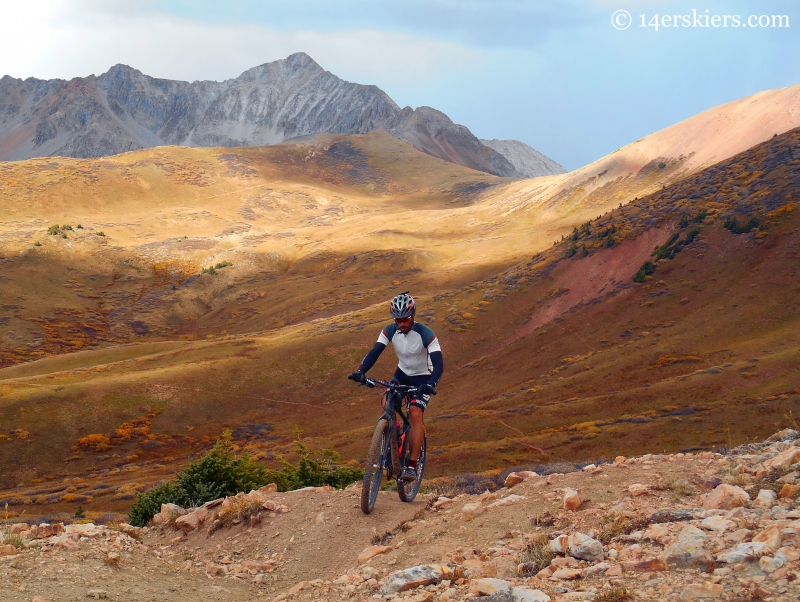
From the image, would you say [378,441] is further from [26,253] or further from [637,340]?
A: [26,253]

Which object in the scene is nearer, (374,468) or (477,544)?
(477,544)

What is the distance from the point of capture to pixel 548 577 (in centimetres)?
667

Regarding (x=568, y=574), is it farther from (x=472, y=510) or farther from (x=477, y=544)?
(x=472, y=510)

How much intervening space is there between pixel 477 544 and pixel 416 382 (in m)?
3.01

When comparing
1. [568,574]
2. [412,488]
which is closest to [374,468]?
[412,488]

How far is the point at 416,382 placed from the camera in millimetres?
10641

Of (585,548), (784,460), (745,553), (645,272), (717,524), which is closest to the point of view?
(745,553)

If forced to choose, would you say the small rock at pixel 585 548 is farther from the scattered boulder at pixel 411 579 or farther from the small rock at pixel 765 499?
the small rock at pixel 765 499

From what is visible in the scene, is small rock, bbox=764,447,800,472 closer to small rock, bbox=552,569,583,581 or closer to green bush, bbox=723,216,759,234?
small rock, bbox=552,569,583,581

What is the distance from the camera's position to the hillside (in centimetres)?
3212

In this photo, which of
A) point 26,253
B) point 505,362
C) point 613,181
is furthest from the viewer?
point 613,181

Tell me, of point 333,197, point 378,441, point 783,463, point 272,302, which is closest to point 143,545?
point 378,441

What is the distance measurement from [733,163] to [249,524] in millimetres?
64381

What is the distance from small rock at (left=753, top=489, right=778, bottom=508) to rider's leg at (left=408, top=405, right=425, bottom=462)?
16.3 ft
